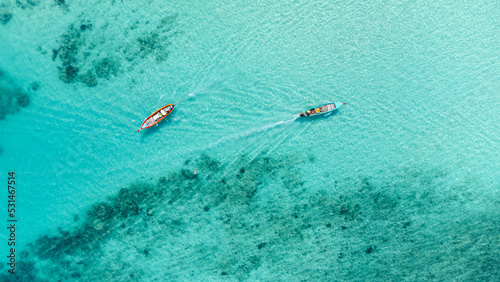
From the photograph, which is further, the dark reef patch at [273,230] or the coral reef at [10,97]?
the dark reef patch at [273,230]

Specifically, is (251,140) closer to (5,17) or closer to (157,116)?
(157,116)

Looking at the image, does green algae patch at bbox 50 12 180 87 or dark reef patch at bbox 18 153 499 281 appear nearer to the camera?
green algae patch at bbox 50 12 180 87

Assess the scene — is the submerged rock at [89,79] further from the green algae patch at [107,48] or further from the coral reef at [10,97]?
the coral reef at [10,97]

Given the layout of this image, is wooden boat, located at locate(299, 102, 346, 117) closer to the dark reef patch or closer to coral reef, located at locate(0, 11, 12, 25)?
the dark reef patch

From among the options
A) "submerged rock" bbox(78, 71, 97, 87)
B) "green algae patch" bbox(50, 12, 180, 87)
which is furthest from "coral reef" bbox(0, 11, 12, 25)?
"submerged rock" bbox(78, 71, 97, 87)

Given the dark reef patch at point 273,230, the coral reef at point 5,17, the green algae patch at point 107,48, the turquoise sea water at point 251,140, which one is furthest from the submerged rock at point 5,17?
the dark reef patch at point 273,230

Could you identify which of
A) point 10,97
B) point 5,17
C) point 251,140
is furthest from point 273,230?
point 5,17
